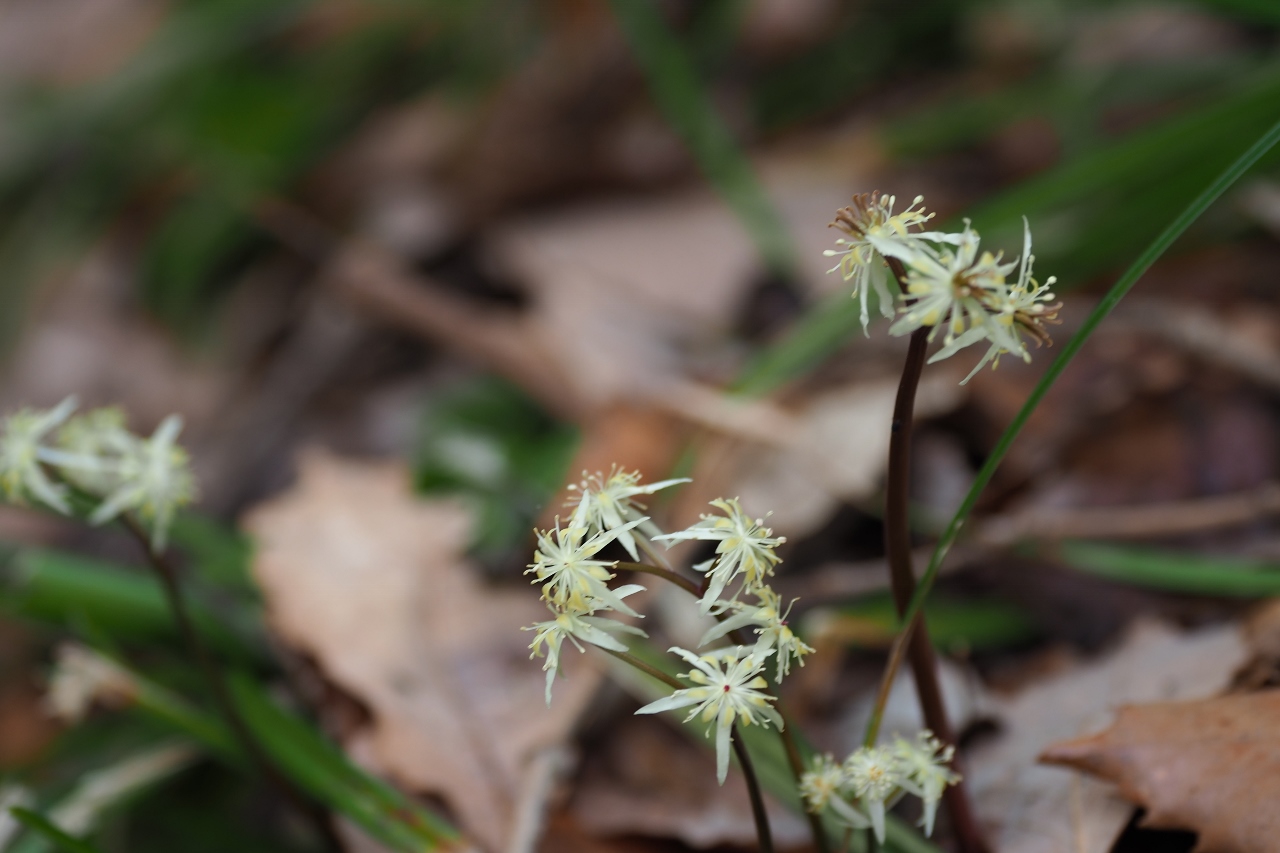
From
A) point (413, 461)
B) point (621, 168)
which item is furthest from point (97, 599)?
point (621, 168)

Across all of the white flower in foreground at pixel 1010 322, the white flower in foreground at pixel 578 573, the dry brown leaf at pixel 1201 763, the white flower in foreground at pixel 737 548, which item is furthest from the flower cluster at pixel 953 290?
the dry brown leaf at pixel 1201 763

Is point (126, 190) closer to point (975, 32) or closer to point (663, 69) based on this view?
point (663, 69)

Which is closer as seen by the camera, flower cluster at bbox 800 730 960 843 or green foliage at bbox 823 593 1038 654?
flower cluster at bbox 800 730 960 843

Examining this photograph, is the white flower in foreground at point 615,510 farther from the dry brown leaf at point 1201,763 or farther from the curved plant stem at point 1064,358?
the dry brown leaf at point 1201,763

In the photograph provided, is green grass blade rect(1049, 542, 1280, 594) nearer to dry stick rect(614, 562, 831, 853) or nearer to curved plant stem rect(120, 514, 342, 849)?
dry stick rect(614, 562, 831, 853)

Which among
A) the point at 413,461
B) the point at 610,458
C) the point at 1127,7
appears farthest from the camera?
the point at 1127,7

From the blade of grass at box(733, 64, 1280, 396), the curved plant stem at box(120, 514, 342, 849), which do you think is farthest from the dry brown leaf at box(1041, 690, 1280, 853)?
the curved plant stem at box(120, 514, 342, 849)
